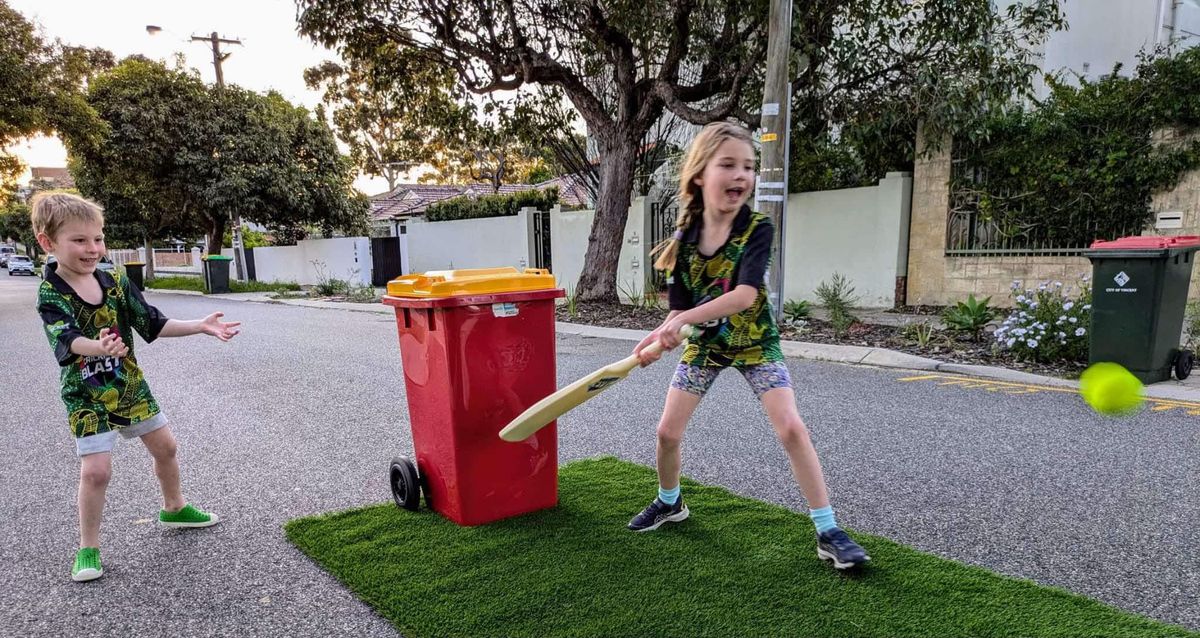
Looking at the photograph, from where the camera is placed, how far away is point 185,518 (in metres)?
3.14

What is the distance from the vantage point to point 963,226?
34.4 feet

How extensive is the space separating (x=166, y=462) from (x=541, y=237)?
46.8ft

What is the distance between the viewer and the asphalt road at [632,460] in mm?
2502

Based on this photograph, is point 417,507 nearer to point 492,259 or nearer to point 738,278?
point 738,278

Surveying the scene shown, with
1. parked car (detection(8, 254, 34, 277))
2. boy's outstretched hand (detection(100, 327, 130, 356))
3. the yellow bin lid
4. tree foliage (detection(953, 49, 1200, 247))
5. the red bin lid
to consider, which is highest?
tree foliage (detection(953, 49, 1200, 247))

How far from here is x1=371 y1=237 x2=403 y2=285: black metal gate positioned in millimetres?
20625

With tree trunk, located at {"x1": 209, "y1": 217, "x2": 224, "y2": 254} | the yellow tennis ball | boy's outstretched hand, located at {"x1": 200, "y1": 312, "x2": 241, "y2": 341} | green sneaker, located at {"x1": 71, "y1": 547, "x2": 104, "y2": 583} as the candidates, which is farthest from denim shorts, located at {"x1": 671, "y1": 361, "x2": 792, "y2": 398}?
tree trunk, located at {"x1": 209, "y1": 217, "x2": 224, "y2": 254}

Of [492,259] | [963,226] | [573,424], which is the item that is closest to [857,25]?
[963,226]

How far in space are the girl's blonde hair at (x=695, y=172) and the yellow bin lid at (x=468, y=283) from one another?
58 cm

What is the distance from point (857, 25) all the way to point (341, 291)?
13675 millimetres

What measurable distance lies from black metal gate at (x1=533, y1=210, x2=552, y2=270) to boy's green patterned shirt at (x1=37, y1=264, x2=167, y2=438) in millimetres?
14130

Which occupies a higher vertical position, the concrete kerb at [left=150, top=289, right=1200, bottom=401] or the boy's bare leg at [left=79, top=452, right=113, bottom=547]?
the boy's bare leg at [left=79, top=452, right=113, bottom=547]

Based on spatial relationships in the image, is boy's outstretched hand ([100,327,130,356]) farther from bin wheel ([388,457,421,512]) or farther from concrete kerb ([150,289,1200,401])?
concrete kerb ([150,289,1200,401])

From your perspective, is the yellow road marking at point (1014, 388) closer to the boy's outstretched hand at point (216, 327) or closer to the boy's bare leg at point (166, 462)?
the boy's outstretched hand at point (216, 327)
